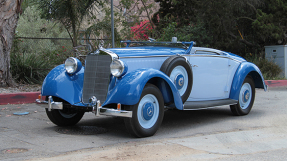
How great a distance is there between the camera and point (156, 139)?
472cm

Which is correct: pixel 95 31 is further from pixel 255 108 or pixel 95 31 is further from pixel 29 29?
pixel 255 108

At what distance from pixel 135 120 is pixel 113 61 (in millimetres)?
934

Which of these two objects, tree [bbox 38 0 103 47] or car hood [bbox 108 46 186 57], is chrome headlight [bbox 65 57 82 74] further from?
tree [bbox 38 0 103 47]

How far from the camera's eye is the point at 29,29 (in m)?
18.0

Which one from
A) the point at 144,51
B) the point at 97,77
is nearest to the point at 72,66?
Result: the point at 97,77

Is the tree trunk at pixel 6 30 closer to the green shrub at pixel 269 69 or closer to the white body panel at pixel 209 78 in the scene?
the white body panel at pixel 209 78

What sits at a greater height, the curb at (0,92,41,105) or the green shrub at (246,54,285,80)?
the green shrub at (246,54,285,80)

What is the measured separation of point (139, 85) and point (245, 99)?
123 inches

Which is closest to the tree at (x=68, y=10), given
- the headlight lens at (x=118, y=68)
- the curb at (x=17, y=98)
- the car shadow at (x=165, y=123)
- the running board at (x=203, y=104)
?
the curb at (x=17, y=98)

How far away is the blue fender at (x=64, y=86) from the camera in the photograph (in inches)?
200

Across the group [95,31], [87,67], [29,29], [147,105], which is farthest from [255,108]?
[29,29]

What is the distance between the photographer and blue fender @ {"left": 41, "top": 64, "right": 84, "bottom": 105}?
5.07 m

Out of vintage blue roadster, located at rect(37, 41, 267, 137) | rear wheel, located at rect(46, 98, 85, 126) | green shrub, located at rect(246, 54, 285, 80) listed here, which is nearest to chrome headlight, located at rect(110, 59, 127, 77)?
vintage blue roadster, located at rect(37, 41, 267, 137)

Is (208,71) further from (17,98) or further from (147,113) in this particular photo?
(17,98)
